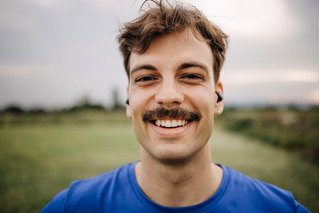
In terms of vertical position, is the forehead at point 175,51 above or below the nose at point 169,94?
above

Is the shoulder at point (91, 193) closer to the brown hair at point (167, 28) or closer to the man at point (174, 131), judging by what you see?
the man at point (174, 131)

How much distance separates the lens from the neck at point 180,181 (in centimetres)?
141

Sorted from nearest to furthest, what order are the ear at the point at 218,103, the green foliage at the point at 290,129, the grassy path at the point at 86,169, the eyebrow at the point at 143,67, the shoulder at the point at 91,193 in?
the eyebrow at the point at 143,67 → the shoulder at the point at 91,193 → the ear at the point at 218,103 → the grassy path at the point at 86,169 → the green foliage at the point at 290,129

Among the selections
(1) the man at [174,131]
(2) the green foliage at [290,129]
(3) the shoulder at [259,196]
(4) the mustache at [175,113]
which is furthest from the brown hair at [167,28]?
(2) the green foliage at [290,129]

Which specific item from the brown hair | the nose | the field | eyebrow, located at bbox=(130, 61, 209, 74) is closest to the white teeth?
the nose

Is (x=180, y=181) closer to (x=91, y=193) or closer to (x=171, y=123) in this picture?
(x=171, y=123)

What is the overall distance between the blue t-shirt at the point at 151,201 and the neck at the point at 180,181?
0.05 meters

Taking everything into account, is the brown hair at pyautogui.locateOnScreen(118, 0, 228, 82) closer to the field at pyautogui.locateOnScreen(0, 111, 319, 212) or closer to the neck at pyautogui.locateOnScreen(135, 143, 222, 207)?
the neck at pyautogui.locateOnScreen(135, 143, 222, 207)

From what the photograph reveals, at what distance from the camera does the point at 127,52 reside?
1.68 metres

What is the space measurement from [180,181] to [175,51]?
3.33ft

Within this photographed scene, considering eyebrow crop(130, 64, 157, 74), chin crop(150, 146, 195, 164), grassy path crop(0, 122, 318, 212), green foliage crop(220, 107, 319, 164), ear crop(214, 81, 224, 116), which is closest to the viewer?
chin crop(150, 146, 195, 164)

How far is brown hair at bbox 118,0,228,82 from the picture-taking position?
1418 mm

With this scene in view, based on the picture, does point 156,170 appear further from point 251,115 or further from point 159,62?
point 251,115

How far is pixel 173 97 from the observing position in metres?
1.27
